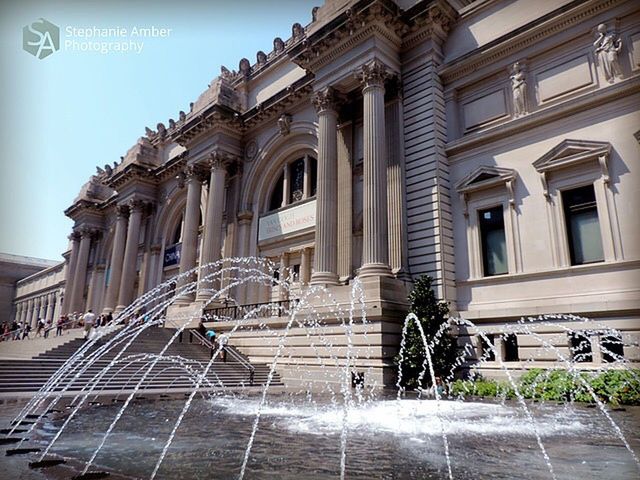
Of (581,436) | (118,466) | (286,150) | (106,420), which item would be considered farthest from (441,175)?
(118,466)

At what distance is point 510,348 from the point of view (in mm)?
15781

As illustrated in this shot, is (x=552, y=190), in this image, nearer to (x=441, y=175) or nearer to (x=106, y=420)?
(x=441, y=175)

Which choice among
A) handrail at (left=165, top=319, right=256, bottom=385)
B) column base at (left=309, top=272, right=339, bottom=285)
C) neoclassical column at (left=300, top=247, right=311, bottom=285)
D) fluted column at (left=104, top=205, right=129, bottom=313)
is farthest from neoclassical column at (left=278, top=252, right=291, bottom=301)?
fluted column at (left=104, top=205, right=129, bottom=313)

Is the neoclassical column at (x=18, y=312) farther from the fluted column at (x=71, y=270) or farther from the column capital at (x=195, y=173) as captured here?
the column capital at (x=195, y=173)

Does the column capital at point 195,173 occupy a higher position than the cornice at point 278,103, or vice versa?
the cornice at point 278,103

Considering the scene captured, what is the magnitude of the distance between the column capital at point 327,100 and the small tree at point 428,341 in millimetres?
9347

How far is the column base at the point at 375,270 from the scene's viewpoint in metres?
16.9

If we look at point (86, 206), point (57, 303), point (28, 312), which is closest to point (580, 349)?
point (86, 206)

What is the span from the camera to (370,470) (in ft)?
15.3

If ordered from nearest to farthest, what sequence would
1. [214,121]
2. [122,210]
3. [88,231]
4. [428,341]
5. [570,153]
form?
[428,341] → [570,153] → [214,121] → [122,210] → [88,231]

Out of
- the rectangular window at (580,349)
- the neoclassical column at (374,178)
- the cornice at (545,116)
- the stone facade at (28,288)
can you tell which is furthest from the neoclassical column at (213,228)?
the stone facade at (28,288)

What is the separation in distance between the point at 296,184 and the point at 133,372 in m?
13.5

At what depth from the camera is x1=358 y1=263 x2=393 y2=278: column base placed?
16875 millimetres

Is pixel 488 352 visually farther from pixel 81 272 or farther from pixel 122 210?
pixel 81 272
